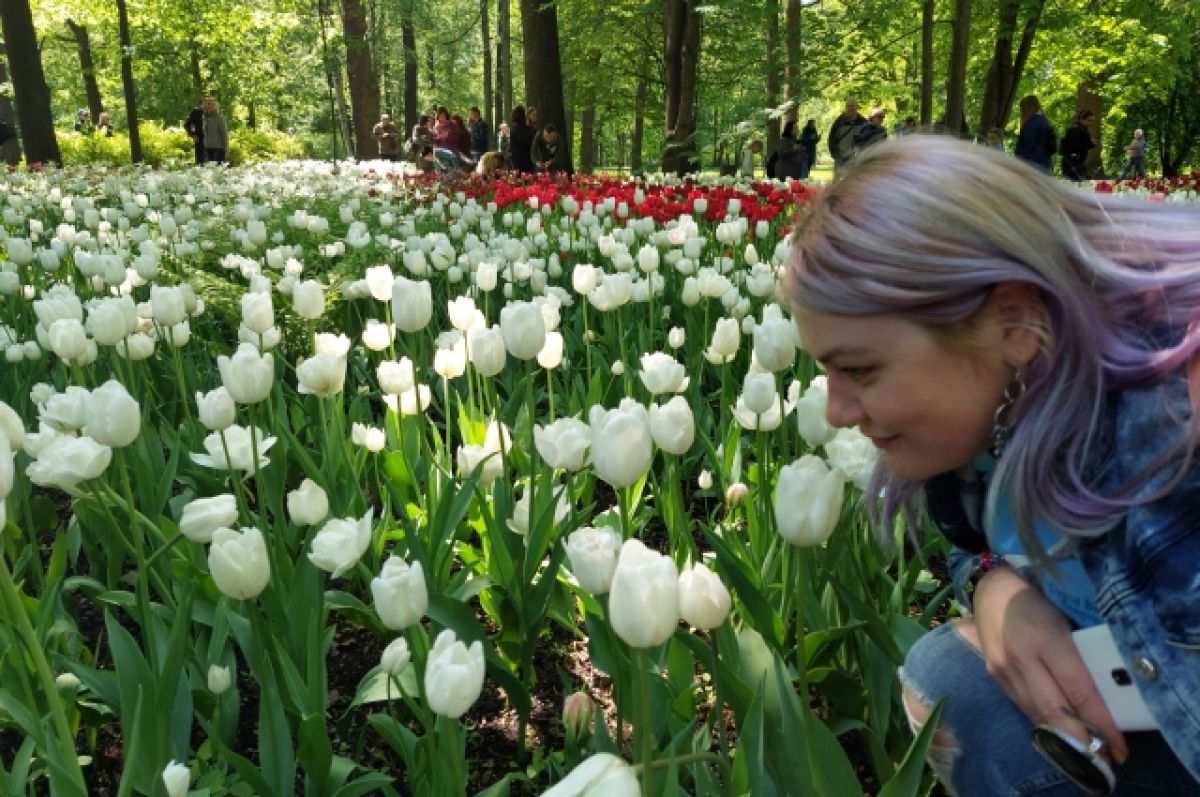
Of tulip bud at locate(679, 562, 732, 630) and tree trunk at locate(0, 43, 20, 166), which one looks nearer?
tulip bud at locate(679, 562, 732, 630)

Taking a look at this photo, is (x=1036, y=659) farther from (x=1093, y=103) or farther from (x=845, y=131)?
(x=1093, y=103)

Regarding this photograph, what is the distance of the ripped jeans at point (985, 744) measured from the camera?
4.56 ft

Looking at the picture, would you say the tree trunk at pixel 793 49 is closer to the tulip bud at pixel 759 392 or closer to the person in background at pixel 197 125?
the tulip bud at pixel 759 392

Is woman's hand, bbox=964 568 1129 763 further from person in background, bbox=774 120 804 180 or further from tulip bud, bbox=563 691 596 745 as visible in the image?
person in background, bbox=774 120 804 180

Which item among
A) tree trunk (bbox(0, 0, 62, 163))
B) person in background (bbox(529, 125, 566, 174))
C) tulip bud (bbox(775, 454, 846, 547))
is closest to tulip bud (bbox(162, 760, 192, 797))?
tulip bud (bbox(775, 454, 846, 547))

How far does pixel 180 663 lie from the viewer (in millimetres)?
1615

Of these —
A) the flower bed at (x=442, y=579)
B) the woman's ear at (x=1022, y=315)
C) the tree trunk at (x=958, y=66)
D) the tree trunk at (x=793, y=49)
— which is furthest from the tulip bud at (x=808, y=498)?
the tree trunk at (x=958, y=66)

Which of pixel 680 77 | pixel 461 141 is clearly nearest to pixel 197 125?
pixel 461 141

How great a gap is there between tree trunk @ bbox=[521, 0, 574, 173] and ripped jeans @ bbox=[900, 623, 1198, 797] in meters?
12.1

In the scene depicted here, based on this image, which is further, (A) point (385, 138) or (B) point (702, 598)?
(A) point (385, 138)

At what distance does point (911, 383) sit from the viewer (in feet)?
4.21

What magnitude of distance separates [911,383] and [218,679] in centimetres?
120

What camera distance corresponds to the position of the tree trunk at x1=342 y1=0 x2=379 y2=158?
19.1m

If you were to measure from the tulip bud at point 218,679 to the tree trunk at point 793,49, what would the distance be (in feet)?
29.0
